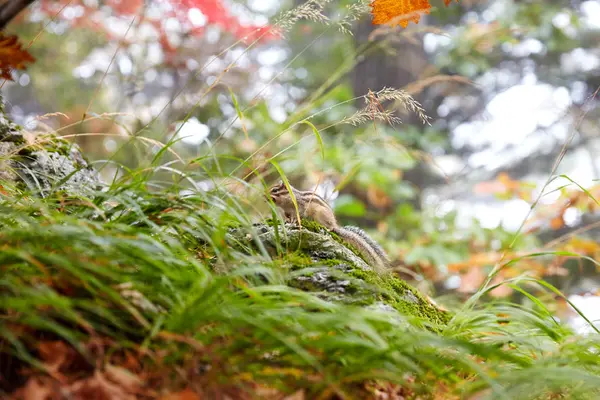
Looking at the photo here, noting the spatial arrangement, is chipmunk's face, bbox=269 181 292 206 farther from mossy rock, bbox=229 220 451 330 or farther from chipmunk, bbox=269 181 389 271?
mossy rock, bbox=229 220 451 330

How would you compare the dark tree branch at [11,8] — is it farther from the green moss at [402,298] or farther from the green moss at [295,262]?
the green moss at [402,298]

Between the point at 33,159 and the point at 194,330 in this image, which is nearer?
the point at 194,330

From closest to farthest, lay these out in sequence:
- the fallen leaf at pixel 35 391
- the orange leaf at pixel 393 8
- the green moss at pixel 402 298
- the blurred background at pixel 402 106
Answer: the fallen leaf at pixel 35 391 → the green moss at pixel 402 298 → the orange leaf at pixel 393 8 → the blurred background at pixel 402 106

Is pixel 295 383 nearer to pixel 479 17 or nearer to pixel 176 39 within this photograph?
pixel 176 39

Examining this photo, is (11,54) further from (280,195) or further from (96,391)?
(280,195)

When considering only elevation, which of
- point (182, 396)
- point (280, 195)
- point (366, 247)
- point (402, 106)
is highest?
point (402, 106)

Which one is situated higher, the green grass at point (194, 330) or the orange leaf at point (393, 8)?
the orange leaf at point (393, 8)

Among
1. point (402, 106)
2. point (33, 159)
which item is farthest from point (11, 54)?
point (402, 106)

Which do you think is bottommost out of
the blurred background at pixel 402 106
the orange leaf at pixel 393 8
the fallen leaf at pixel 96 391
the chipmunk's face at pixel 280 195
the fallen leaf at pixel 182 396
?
the fallen leaf at pixel 96 391

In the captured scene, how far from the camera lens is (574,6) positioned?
7.29 meters

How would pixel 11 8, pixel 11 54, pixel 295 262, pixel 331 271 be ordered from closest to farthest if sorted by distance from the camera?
1. pixel 11 8
2. pixel 11 54
3. pixel 331 271
4. pixel 295 262

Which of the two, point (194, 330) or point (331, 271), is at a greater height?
point (331, 271)

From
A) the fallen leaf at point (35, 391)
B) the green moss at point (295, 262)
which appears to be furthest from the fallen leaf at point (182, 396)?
the green moss at point (295, 262)

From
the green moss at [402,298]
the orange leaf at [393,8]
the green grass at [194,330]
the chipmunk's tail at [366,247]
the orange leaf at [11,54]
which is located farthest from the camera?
the chipmunk's tail at [366,247]
